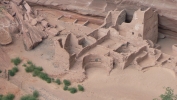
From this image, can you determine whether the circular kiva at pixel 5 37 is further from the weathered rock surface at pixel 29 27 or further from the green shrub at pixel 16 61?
the green shrub at pixel 16 61

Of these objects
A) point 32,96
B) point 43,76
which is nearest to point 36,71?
point 43,76

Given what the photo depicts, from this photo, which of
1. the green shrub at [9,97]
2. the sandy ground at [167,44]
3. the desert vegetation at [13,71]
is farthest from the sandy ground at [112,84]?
the sandy ground at [167,44]

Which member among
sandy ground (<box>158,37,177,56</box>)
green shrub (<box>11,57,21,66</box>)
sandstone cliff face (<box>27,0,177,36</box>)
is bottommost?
green shrub (<box>11,57,21,66</box>)

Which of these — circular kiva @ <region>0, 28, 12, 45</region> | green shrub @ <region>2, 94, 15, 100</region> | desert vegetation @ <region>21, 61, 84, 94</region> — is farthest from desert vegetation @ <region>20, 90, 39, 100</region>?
circular kiva @ <region>0, 28, 12, 45</region>

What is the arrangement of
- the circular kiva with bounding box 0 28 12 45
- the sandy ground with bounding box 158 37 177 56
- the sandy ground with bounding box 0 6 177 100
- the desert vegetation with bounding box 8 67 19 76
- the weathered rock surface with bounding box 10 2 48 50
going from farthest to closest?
the circular kiva with bounding box 0 28 12 45 < the weathered rock surface with bounding box 10 2 48 50 < the sandy ground with bounding box 158 37 177 56 < the desert vegetation with bounding box 8 67 19 76 < the sandy ground with bounding box 0 6 177 100

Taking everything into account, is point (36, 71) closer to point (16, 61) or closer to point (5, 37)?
point (16, 61)

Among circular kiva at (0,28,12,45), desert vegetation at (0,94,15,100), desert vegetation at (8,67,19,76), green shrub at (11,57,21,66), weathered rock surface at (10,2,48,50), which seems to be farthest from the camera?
circular kiva at (0,28,12,45)

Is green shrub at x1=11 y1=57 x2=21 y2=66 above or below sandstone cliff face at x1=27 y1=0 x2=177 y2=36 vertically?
below

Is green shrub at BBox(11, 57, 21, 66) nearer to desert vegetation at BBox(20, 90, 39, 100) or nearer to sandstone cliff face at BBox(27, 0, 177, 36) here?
desert vegetation at BBox(20, 90, 39, 100)

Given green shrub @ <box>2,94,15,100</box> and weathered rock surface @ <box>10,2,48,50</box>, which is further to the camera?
weathered rock surface @ <box>10,2,48,50</box>
